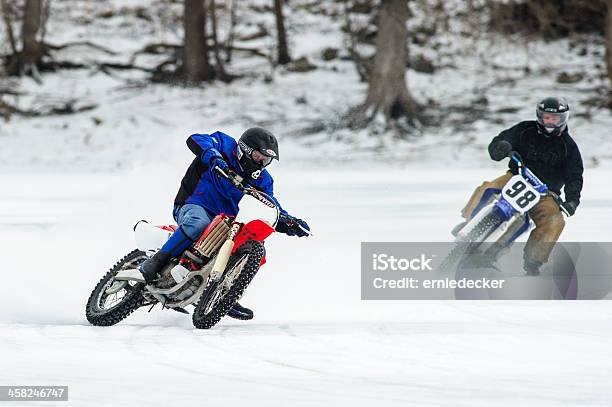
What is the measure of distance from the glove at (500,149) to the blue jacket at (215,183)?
7.97 ft

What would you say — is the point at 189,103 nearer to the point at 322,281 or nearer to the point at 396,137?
the point at 396,137

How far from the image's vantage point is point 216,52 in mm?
29609

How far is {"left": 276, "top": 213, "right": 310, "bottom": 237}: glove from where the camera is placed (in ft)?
25.2

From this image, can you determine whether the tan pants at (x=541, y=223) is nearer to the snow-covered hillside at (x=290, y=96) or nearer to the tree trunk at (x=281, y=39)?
the snow-covered hillside at (x=290, y=96)

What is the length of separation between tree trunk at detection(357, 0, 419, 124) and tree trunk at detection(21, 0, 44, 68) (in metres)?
9.65

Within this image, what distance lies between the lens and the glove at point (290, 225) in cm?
769

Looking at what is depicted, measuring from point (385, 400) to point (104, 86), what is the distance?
82.7 feet

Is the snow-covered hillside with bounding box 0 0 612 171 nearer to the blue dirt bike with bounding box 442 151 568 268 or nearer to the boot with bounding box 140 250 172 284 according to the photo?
the blue dirt bike with bounding box 442 151 568 268

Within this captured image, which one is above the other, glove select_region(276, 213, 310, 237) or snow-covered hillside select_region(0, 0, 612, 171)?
glove select_region(276, 213, 310, 237)

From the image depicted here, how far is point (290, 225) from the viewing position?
304 inches

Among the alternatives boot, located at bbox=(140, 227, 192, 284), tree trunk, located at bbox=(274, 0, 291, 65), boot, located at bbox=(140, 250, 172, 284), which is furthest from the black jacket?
tree trunk, located at bbox=(274, 0, 291, 65)

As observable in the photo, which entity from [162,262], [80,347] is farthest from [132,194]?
[80,347]

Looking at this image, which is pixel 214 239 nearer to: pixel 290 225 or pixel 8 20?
pixel 290 225

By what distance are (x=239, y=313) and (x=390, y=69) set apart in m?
18.5
